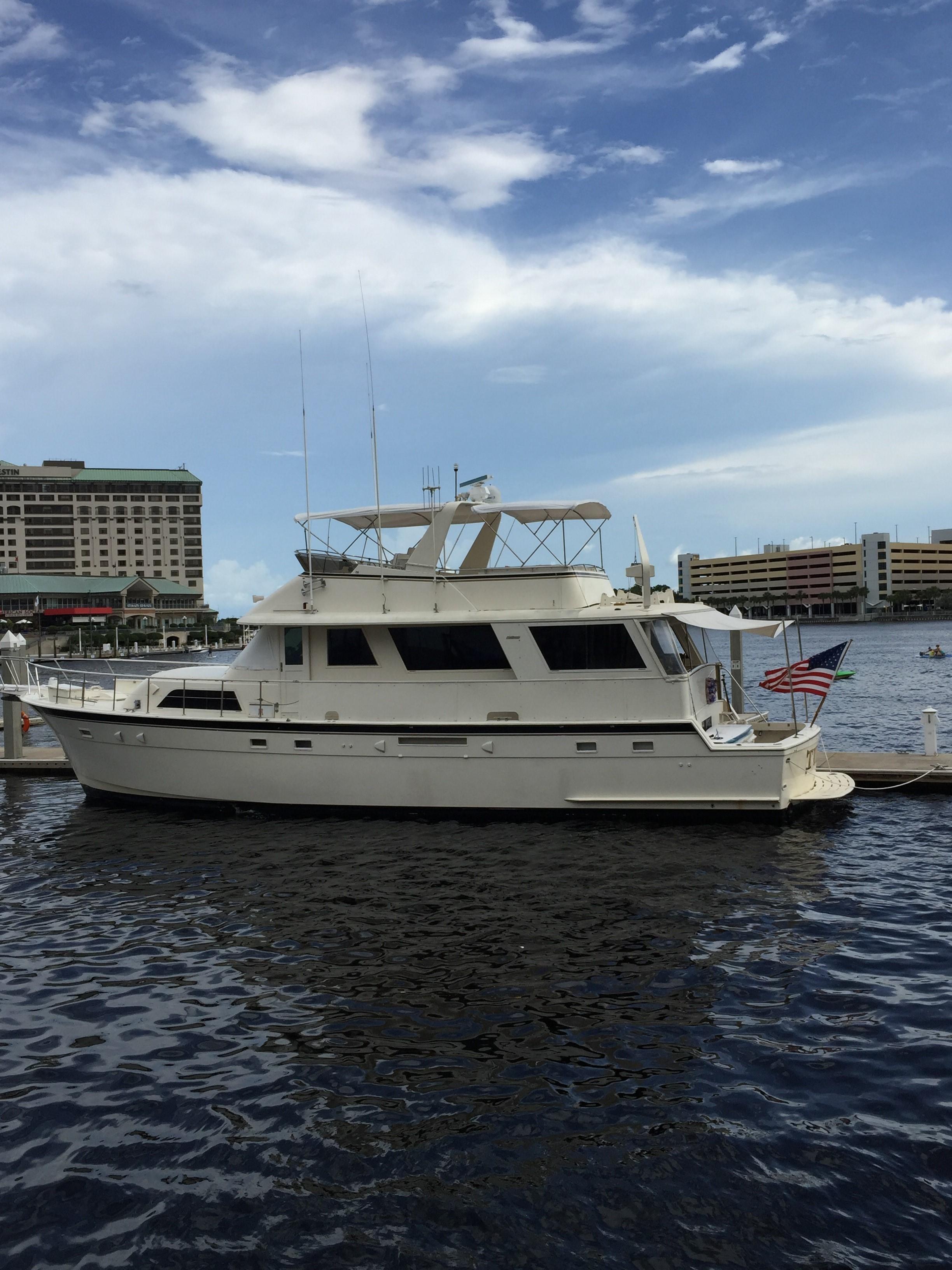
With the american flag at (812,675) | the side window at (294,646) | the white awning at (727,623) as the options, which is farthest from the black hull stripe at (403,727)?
the american flag at (812,675)

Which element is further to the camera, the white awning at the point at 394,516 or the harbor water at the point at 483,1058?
the white awning at the point at 394,516

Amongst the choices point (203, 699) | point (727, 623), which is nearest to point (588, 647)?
point (727, 623)

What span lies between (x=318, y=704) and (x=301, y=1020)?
25.5 ft

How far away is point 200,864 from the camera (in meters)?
13.2

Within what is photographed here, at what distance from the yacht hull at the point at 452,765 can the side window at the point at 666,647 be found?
0.98 meters

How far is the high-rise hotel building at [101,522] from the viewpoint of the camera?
161 meters

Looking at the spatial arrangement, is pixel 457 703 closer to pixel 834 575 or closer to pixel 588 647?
pixel 588 647

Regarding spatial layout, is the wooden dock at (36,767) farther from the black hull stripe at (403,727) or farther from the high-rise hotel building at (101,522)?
the high-rise hotel building at (101,522)

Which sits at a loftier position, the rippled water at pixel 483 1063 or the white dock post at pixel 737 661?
the white dock post at pixel 737 661

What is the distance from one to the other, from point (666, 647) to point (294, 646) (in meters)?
6.29

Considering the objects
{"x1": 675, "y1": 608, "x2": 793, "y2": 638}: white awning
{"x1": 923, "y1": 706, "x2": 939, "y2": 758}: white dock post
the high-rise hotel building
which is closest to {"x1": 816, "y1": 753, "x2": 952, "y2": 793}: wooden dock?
{"x1": 923, "y1": 706, "x2": 939, "y2": 758}: white dock post

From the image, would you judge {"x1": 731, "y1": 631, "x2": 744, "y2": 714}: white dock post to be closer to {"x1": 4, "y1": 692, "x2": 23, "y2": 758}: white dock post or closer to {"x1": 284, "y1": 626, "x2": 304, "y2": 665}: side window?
{"x1": 284, "y1": 626, "x2": 304, "y2": 665}: side window

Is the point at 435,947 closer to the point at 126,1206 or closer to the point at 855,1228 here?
the point at 126,1206

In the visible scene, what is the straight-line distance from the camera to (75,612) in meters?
136
